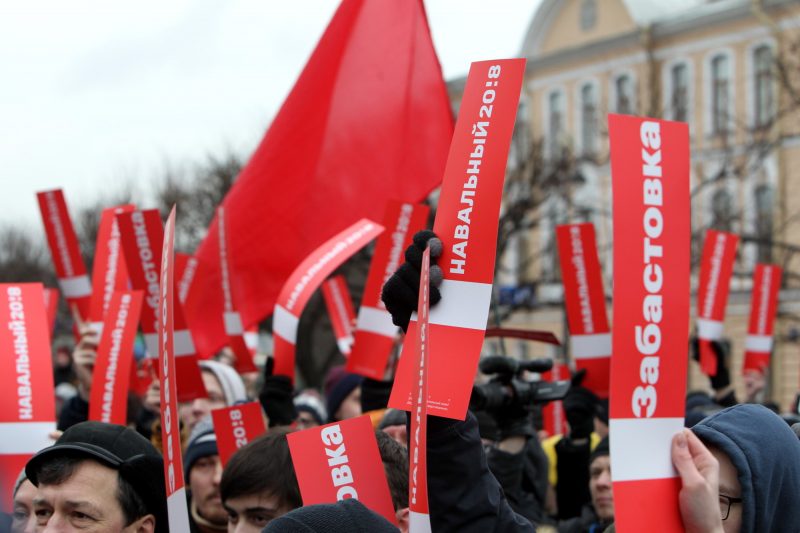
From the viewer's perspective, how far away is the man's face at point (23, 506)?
3.60m

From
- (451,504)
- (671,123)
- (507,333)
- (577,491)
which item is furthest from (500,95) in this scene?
(577,491)

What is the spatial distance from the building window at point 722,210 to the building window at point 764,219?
0.65 m

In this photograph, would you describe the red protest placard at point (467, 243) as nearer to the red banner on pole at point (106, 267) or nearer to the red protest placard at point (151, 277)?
the red protest placard at point (151, 277)

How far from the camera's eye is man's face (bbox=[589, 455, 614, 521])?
4668mm

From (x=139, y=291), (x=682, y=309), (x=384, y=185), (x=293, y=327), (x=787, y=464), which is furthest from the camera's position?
(x=384, y=185)

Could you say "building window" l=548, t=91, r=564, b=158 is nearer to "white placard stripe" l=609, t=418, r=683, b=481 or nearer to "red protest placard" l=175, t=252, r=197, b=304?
"red protest placard" l=175, t=252, r=197, b=304

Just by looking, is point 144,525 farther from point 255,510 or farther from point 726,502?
point 726,502

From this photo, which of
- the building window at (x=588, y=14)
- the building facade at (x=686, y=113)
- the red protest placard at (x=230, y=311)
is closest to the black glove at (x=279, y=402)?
the red protest placard at (x=230, y=311)

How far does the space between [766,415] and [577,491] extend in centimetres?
258

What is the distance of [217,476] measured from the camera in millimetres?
4484

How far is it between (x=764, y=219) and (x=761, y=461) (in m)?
26.2

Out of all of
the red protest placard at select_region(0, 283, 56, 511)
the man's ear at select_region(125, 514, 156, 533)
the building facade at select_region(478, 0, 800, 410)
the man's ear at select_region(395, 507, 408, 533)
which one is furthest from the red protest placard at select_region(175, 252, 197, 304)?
the building facade at select_region(478, 0, 800, 410)

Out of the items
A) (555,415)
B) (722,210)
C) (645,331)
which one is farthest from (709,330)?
(722,210)

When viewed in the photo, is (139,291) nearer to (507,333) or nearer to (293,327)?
(293,327)
